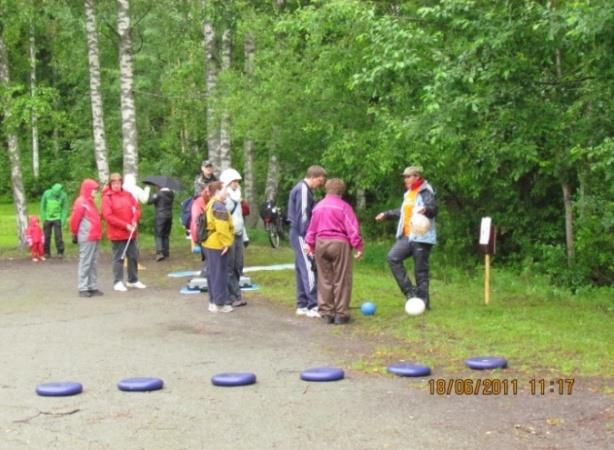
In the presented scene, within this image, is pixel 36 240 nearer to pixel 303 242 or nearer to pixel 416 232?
pixel 303 242

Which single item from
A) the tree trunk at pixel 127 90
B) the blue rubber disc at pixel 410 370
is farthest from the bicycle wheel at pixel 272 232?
the blue rubber disc at pixel 410 370

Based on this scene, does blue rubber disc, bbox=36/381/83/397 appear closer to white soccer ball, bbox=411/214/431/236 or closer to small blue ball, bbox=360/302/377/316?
small blue ball, bbox=360/302/377/316

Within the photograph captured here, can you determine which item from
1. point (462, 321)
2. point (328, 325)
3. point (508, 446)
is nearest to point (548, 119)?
point (462, 321)

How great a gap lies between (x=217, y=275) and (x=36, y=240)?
32.4 ft

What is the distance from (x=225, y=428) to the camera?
22.7 ft

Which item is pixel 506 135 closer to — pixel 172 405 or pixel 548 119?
pixel 548 119

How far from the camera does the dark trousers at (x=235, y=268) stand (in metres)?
13.0

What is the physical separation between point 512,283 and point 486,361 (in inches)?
323

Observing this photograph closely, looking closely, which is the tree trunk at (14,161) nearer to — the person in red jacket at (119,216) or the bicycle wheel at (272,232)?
the bicycle wheel at (272,232)

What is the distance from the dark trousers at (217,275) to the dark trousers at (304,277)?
3.17 feet

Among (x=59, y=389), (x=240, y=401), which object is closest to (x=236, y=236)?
(x=59, y=389)

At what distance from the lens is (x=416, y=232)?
1176 centimetres

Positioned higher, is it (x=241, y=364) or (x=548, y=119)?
(x=548, y=119)

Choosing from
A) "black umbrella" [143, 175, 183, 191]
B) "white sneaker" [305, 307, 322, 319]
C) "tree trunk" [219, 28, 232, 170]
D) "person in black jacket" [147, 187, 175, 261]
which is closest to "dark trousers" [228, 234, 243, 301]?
"white sneaker" [305, 307, 322, 319]
